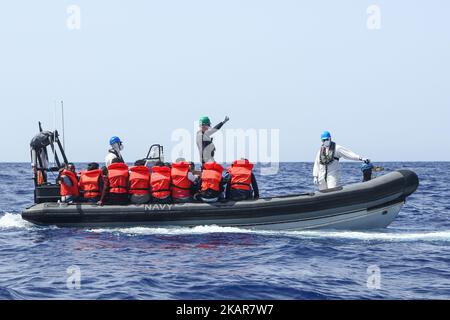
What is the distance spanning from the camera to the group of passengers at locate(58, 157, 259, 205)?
12.0m

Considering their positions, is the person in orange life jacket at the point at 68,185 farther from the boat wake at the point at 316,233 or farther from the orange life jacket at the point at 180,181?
the orange life jacket at the point at 180,181

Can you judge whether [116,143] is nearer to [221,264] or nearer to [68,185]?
[68,185]

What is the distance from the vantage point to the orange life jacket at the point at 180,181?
12086 mm

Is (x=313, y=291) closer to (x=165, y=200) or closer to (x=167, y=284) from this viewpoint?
(x=167, y=284)

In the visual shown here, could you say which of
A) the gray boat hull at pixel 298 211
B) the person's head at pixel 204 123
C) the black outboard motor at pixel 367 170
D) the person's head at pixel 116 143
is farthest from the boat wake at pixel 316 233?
the person's head at pixel 204 123

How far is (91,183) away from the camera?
492 inches

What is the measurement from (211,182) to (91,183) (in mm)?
2556

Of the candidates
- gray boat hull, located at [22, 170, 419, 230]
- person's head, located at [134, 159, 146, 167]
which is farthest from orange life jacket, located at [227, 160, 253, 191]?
person's head, located at [134, 159, 146, 167]

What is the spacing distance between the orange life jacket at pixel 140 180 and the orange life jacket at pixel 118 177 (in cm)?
14

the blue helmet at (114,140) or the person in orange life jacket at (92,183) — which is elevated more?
the blue helmet at (114,140)

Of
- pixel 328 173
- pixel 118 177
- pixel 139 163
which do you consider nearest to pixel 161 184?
pixel 139 163

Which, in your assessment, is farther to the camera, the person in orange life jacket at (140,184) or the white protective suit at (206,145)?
the white protective suit at (206,145)
